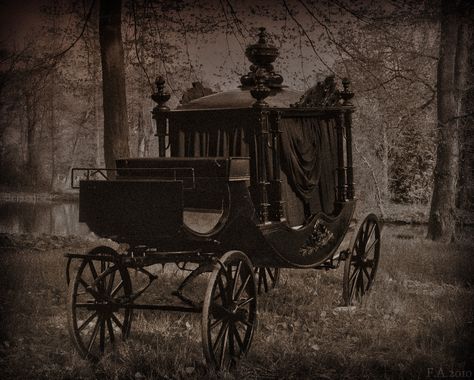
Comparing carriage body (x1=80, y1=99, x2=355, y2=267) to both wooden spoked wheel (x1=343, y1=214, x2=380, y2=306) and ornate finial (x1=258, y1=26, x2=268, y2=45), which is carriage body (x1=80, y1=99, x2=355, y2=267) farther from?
ornate finial (x1=258, y1=26, x2=268, y2=45)

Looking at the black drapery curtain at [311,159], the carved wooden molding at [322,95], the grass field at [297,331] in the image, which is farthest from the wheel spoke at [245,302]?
the carved wooden molding at [322,95]

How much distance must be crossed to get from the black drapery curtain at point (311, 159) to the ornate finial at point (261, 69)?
46 centimetres

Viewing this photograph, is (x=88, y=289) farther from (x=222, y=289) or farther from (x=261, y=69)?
(x=261, y=69)

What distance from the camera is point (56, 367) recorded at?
4.63m

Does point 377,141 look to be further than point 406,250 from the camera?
Yes

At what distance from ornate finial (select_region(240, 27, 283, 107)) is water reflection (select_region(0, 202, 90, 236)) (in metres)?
5.40

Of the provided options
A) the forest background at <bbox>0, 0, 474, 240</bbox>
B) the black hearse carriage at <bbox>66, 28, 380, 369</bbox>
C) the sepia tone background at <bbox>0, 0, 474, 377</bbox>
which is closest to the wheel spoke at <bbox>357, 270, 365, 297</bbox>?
the black hearse carriage at <bbox>66, 28, 380, 369</bbox>

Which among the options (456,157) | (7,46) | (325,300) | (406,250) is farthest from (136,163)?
(456,157)

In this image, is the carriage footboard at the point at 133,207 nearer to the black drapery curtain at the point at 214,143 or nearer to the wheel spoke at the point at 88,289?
the wheel spoke at the point at 88,289

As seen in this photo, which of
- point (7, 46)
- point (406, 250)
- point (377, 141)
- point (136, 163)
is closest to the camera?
point (136, 163)

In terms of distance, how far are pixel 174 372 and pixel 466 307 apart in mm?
2895

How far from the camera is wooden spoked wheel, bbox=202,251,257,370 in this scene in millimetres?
4309

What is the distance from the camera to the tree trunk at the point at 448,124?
31.7 ft

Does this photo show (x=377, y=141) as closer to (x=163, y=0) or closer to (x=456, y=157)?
(x=456, y=157)
